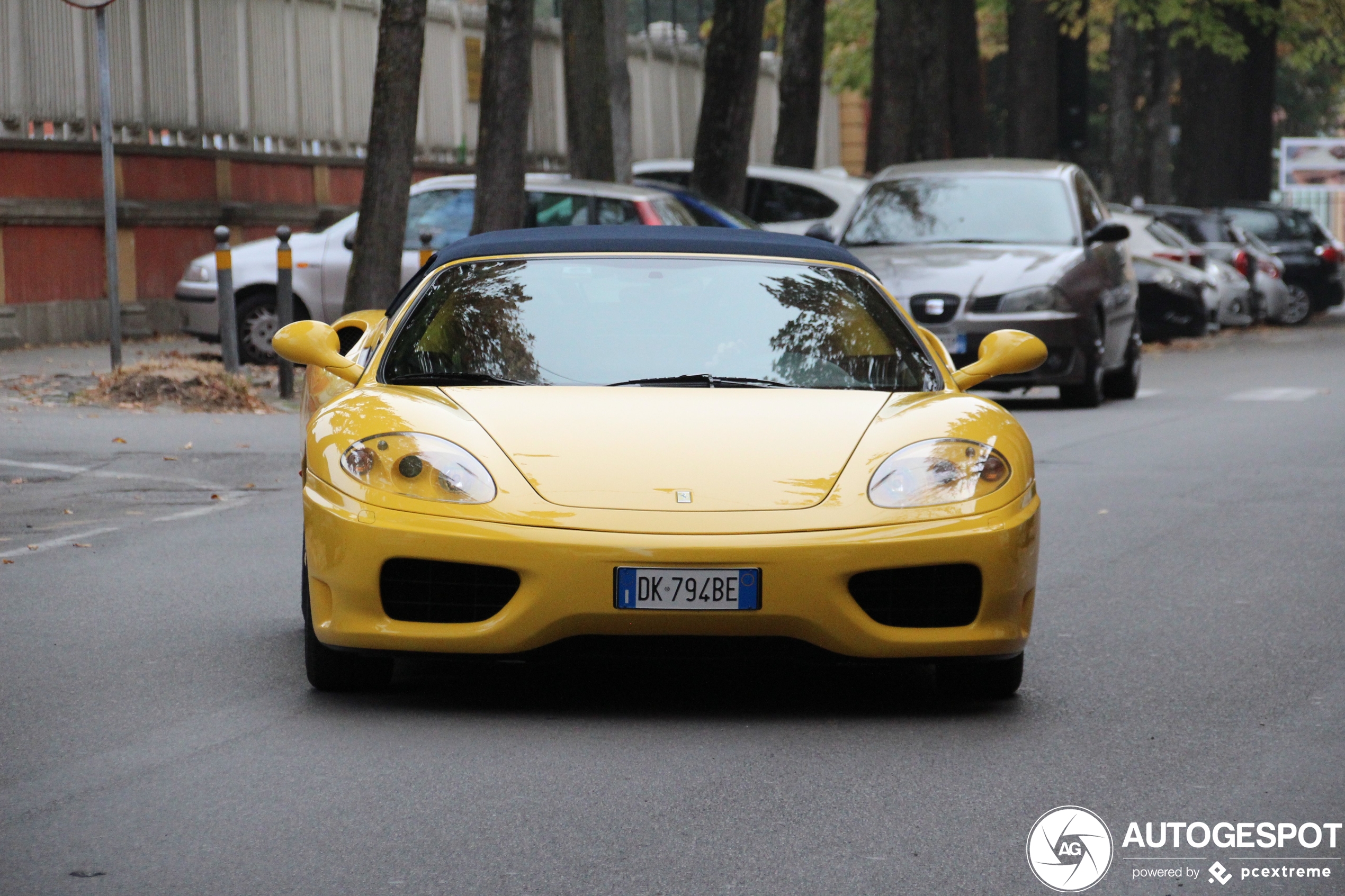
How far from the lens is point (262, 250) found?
703 inches

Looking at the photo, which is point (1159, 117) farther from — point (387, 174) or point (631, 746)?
point (631, 746)

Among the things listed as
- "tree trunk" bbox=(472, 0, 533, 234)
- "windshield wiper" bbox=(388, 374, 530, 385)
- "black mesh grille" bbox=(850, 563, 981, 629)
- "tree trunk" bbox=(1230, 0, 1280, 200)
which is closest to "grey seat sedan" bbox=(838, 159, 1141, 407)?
"tree trunk" bbox=(472, 0, 533, 234)

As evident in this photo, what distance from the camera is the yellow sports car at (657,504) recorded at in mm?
5477

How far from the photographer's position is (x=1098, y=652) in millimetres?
6762

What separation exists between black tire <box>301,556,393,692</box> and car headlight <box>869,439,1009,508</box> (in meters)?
1.42

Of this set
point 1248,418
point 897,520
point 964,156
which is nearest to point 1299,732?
point 897,520

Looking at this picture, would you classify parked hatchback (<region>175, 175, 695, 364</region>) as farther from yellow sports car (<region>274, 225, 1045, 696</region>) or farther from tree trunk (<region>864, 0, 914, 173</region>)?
yellow sports car (<region>274, 225, 1045, 696</region>)

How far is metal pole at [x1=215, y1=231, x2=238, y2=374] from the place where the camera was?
1511 cm

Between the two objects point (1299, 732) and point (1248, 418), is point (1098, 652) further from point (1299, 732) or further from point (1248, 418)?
point (1248, 418)

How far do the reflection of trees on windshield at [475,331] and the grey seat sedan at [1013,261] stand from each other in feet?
28.5

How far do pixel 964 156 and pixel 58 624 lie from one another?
2686 cm

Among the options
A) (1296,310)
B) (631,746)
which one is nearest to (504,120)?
(631,746)

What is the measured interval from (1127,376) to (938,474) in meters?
12.1

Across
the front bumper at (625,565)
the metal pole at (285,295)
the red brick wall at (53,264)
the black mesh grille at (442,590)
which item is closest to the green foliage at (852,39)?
the red brick wall at (53,264)
